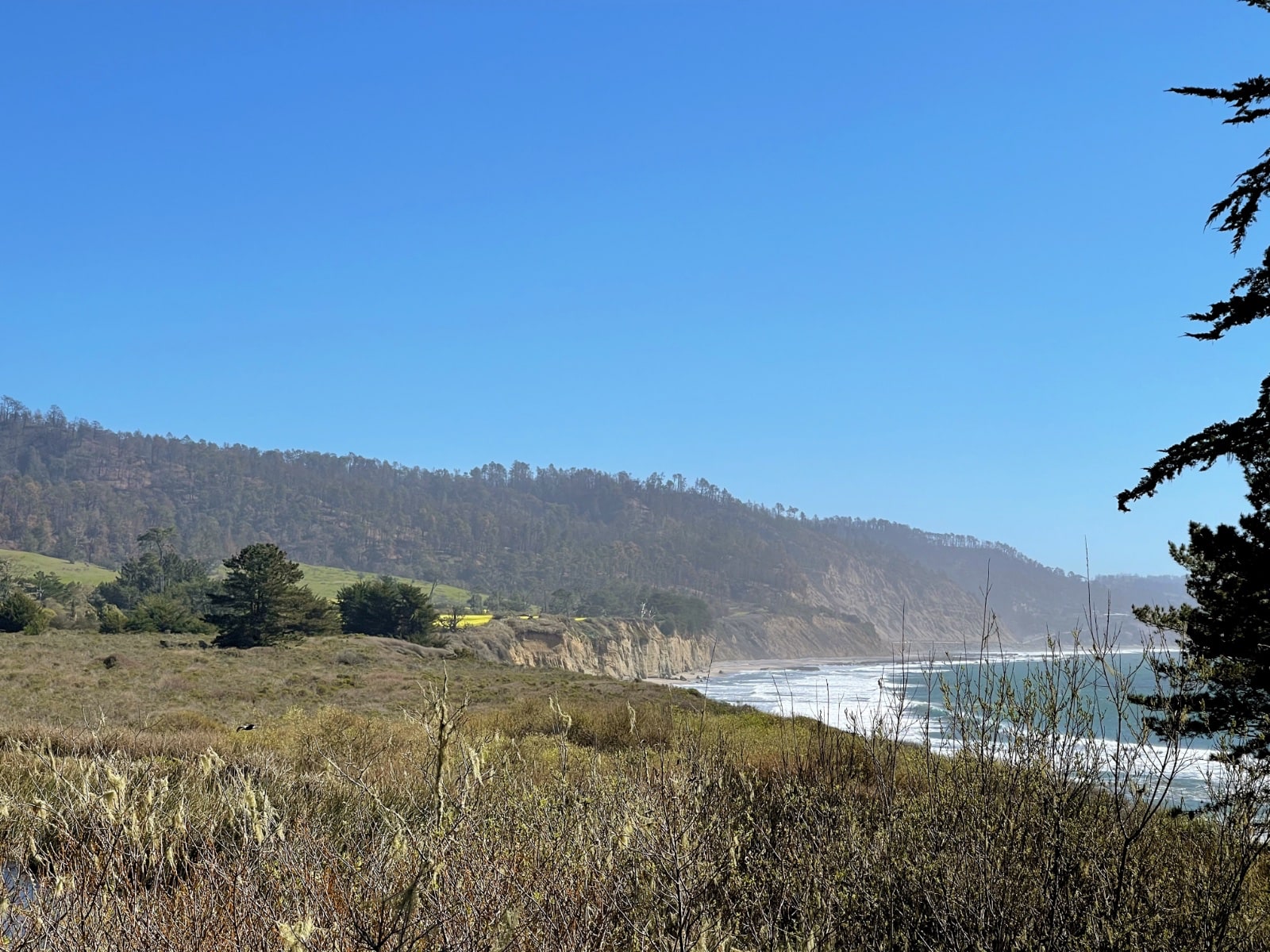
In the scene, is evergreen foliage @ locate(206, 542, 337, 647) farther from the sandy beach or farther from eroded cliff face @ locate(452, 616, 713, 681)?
the sandy beach

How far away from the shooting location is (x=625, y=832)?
3463 mm

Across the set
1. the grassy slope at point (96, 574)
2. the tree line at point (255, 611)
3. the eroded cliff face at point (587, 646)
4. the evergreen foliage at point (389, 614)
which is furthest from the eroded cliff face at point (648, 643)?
the grassy slope at point (96, 574)

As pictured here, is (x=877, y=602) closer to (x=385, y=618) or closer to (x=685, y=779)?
(x=385, y=618)

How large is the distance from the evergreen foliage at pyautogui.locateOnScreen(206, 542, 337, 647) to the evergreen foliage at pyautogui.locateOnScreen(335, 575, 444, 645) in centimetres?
875

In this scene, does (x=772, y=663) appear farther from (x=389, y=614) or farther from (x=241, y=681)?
(x=241, y=681)

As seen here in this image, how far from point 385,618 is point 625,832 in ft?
173

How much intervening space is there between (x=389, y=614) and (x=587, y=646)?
25.8m

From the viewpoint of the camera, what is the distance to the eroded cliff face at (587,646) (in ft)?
213

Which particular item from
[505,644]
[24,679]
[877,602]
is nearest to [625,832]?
[24,679]

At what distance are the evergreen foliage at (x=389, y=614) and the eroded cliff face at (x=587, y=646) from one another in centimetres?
258

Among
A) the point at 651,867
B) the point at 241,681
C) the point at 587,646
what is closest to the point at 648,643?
the point at 587,646

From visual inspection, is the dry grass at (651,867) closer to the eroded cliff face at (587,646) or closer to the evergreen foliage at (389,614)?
the evergreen foliage at (389,614)

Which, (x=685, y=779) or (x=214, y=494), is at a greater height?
(x=214, y=494)

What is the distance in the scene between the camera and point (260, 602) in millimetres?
43125
